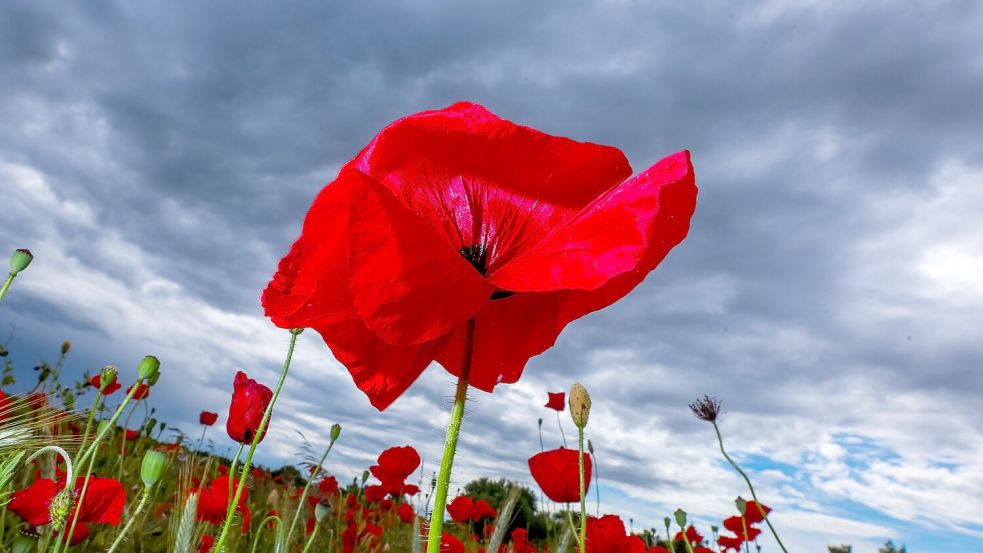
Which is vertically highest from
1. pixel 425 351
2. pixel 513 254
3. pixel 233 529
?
pixel 513 254

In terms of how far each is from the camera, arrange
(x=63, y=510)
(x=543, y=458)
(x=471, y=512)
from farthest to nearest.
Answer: (x=471, y=512) → (x=543, y=458) → (x=63, y=510)

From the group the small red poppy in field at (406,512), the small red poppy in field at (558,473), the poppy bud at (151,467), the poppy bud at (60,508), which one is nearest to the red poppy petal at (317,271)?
the poppy bud at (60,508)

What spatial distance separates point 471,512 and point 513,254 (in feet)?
12.5

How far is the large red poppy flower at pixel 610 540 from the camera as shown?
2.56m

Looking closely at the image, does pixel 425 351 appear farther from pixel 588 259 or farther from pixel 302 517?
pixel 302 517

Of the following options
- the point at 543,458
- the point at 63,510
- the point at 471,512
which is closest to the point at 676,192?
the point at 63,510

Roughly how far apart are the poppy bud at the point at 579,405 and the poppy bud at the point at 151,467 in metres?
Answer: 0.91

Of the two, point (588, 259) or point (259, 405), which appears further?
point (259, 405)

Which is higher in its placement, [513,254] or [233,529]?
[513,254]

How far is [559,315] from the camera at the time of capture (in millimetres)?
842

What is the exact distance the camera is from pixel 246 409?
70.3 inches

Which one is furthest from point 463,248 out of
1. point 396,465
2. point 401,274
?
point 396,465

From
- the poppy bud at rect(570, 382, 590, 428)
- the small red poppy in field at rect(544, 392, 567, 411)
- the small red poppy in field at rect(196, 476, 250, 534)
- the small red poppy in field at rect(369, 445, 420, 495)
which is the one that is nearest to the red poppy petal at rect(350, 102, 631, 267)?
the poppy bud at rect(570, 382, 590, 428)

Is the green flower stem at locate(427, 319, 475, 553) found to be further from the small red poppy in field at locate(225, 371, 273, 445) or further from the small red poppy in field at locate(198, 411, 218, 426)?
the small red poppy in field at locate(198, 411, 218, 426)
